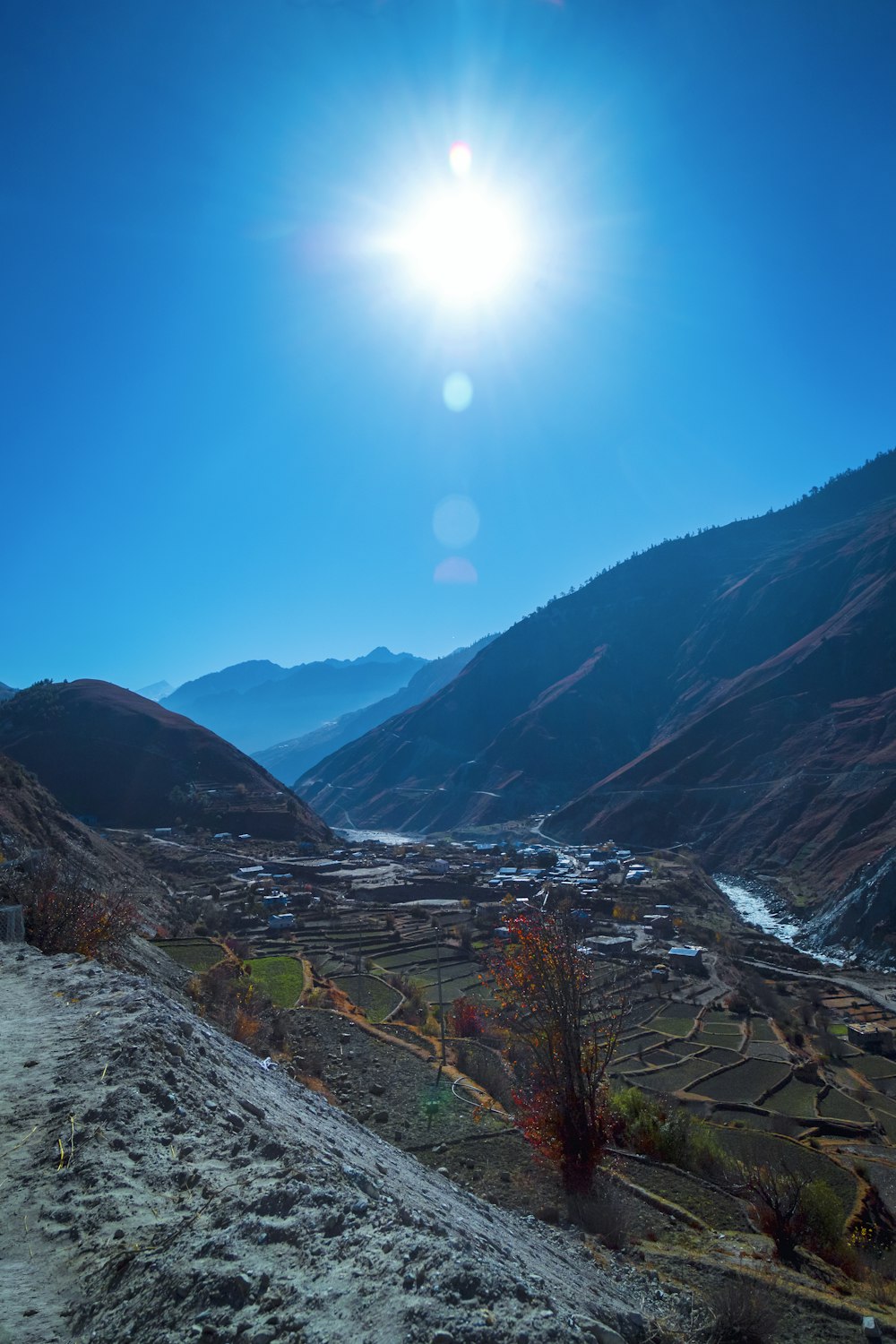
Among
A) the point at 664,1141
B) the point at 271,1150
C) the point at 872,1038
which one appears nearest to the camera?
the point at 271,1150

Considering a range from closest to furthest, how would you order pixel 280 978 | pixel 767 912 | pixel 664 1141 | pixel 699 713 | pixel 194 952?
pixel 664 1141 < pixel 280 978 < pixel 194 952 < pixel 767 912 < pixel 699 713

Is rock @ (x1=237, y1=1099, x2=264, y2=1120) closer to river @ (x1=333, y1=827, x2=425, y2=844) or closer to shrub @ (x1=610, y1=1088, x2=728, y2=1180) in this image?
shrub @ (x1=610, y1=1088, x2=728, y2=1180)

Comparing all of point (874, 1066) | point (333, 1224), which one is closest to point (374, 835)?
point (874, 1066)

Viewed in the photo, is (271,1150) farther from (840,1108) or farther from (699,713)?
(699,713)

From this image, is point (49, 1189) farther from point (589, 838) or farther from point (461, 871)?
point (589, 838)

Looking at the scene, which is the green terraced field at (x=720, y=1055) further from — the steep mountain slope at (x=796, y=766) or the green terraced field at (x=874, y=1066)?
the steep mountain slope at (x=796, y=766)

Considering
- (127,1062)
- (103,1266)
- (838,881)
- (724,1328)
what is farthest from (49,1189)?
(838,881)

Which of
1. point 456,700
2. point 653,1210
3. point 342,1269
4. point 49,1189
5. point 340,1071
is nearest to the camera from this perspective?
point 342,1269
